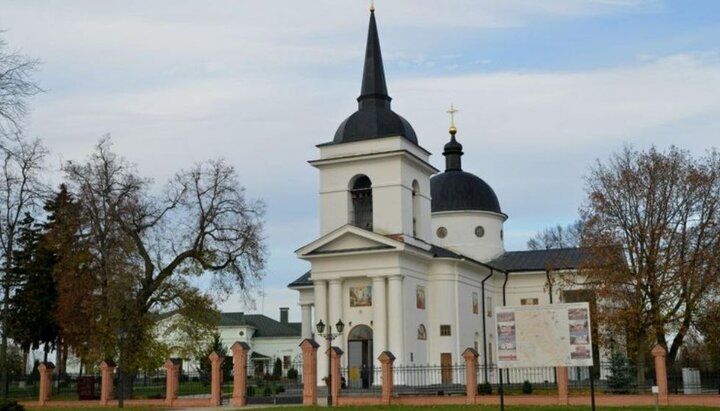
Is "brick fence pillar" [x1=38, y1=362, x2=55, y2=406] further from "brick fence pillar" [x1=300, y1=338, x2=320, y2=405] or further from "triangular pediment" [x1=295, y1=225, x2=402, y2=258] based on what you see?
"triangular pediment" [x1=295, y1=225, x2=402, y2=258]

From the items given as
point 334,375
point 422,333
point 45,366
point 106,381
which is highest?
point 422,333

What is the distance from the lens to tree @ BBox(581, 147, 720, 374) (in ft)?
111

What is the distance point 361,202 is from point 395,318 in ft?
22.4

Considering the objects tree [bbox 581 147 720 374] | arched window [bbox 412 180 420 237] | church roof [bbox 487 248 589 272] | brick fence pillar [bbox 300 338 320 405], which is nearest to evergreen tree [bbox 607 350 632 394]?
tree [bbox 581 147 720 374]

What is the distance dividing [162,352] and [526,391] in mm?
16536

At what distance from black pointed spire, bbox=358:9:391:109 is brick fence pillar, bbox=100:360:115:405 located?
18.3 metres

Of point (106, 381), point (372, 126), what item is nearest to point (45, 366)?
point (106, 381)

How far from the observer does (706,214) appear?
1374 inches

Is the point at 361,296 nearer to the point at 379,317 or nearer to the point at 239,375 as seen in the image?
the point at 379,317

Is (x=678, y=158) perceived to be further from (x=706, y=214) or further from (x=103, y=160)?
(x=103, y=160)

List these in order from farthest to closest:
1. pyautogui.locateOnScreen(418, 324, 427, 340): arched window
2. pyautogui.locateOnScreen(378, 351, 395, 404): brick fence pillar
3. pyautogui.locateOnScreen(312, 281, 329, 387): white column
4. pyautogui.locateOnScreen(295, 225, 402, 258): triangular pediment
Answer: pyautogui.locateOnScreen(418, 324, 427, 340): arched window < pyautogui.locateOnScreen(312, 281, 329, 387): white column < pyautogui.locateOnScreen(295, 225, 402, 258): triangular pediment < pyautogui.locateOnScreen(378, 351, 395, 404): brick fence pillar

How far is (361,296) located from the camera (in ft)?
138

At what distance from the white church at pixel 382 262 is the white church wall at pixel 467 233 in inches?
195

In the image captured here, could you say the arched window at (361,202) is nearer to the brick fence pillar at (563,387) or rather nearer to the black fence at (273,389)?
the black fence at (273,389)
